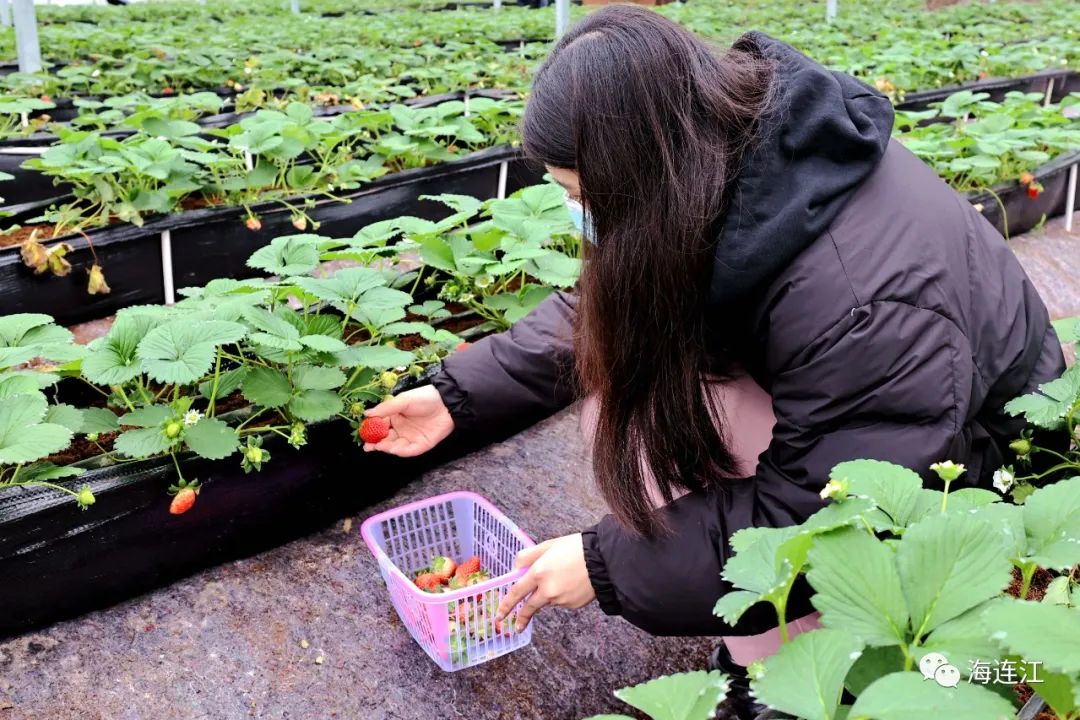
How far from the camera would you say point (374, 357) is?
70.9 inches

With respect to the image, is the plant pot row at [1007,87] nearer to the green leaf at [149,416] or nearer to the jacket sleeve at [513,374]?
the jacket sleeve at [513,374]

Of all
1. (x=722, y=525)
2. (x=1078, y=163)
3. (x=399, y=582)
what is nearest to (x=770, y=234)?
(x=722, y=525)

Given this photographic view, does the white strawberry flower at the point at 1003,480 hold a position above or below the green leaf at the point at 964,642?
below

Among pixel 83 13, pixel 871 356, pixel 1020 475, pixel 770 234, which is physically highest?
pixel 770 234

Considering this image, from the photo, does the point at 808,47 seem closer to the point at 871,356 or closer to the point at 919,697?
the point at 871,356

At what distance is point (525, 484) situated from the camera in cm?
222

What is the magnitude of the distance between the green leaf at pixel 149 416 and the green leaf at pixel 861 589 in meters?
1.25

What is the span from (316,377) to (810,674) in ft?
4.17

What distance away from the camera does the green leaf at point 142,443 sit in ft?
5.19

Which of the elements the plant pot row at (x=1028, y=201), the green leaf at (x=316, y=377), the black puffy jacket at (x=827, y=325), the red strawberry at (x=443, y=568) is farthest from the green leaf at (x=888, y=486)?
the plant pot row at (x=1028, y=201)

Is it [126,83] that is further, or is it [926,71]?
[926,71]

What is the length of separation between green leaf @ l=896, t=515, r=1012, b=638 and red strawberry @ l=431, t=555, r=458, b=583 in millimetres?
1092

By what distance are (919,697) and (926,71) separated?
19.7 ft

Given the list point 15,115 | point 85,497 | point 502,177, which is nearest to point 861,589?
point 85,497
